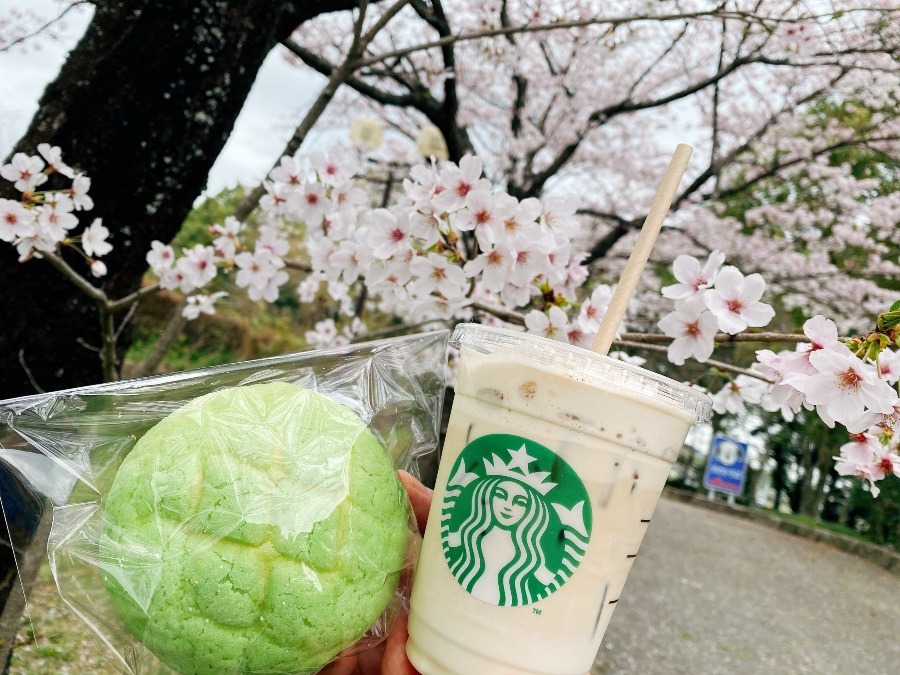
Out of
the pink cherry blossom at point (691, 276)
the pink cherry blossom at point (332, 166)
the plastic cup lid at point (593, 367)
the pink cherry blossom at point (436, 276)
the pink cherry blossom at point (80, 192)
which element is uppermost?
the pink cherry blossom at point (332, 166)

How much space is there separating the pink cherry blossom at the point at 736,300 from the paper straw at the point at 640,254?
0.89 feet

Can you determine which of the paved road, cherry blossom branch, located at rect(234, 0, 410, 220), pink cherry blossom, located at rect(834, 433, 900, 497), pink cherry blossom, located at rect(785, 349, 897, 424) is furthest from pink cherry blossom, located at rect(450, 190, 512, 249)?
the paved road

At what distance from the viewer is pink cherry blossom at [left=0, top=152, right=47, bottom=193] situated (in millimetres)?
2020

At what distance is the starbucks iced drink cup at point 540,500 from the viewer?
0.95 m

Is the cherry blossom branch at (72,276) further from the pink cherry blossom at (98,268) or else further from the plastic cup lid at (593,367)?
the plastic cup lid at (593,367)

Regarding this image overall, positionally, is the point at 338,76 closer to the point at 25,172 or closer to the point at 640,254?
the point at 25,172

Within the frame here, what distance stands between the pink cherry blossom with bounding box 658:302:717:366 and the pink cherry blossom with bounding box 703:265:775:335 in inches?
2.8

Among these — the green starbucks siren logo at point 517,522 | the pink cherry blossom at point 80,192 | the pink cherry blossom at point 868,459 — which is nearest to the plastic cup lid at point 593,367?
the green starbucks siren logo at point 517,522

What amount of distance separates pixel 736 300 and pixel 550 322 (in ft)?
1.99

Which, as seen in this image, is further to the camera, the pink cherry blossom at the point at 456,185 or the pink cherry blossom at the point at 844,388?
the pink cherry blossom at the point at 456,185

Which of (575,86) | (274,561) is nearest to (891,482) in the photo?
(575,86)

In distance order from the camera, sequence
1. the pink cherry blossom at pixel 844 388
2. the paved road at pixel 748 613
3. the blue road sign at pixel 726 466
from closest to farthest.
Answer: the pink cherry blossom at pixel 844 388
the paved road at pixel 748 613
the blue road sign at pixel 726 466

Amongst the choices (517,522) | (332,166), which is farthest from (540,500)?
(332,166)

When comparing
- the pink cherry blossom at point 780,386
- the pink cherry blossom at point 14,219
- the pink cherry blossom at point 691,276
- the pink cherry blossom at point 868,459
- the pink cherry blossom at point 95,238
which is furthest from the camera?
the pink cherry blossom at point 95,238
